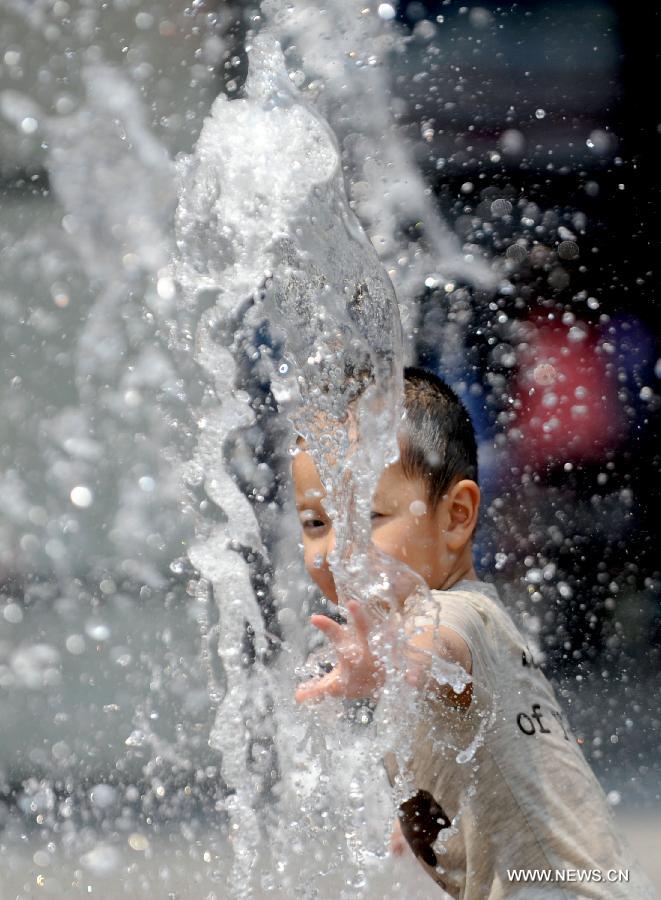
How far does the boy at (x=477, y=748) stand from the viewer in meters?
0.80

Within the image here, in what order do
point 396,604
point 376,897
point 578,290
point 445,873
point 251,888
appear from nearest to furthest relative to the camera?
point 396,604, point 445,873, point 376,897, point 251,888, point 578,290

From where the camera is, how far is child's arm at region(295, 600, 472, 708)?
77 cm

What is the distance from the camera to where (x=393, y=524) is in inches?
38.4

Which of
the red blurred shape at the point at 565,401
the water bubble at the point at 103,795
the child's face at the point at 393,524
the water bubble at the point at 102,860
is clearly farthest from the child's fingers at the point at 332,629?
the red blurred shape at the point at 565,401

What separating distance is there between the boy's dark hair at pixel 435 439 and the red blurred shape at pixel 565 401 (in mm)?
1196

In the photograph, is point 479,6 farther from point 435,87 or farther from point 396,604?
point 396,604

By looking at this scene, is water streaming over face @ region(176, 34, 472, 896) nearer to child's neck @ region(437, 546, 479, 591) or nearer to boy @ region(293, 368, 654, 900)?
boy @ region(293, 368, 654, 900)

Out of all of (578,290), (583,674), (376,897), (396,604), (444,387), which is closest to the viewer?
(396,604)

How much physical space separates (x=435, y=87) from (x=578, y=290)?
Result: 0.57m

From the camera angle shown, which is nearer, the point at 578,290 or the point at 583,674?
the point at 583,674

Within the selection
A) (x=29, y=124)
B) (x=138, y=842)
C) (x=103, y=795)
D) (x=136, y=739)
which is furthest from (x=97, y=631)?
(x=29, y=124)

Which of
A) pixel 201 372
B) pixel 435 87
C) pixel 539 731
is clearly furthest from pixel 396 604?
pixel 435 87

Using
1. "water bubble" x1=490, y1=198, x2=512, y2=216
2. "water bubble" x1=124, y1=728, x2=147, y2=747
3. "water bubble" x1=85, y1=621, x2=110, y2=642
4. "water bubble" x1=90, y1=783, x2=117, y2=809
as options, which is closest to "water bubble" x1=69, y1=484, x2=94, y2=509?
"water bubble" x1=85, y1=621, x2=110, y2=642

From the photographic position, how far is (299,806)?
4.11 feet
